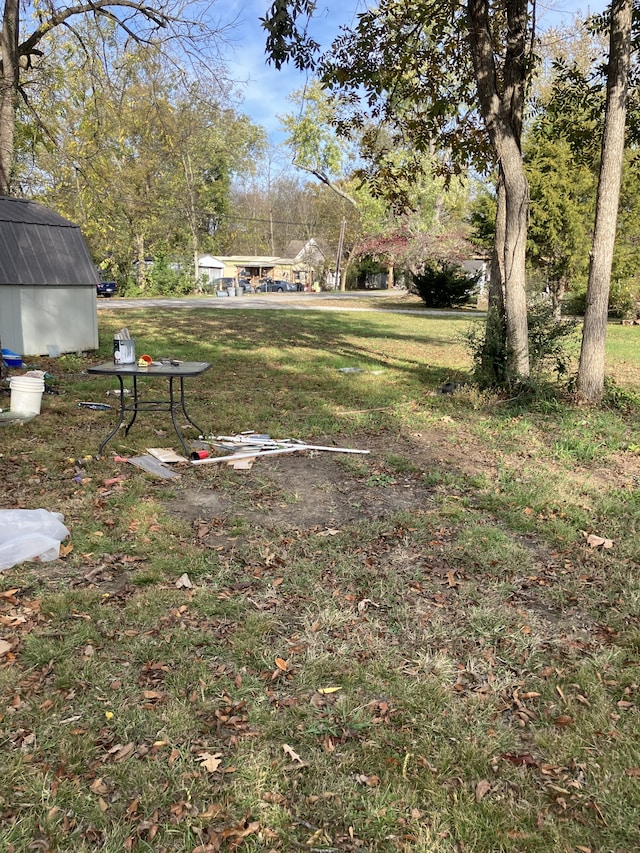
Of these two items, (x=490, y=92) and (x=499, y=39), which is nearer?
(x=490, y=92)

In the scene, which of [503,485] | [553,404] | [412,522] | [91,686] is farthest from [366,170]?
[91,686]

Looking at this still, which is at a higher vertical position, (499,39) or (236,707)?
(499,39)

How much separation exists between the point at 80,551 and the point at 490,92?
7.14m

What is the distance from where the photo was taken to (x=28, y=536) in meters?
3.75

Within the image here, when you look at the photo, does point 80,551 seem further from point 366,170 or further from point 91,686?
point 366,170

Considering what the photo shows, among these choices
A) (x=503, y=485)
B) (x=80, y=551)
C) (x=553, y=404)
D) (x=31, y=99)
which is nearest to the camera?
(x=80, y=551)

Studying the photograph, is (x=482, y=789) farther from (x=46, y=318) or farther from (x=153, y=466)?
(x=46, y=318)

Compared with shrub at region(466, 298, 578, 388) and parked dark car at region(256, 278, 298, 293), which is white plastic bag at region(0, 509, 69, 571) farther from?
parked dark car at region(256, 278, 298, 293)

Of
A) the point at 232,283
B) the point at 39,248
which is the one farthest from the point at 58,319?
the point at 232,283

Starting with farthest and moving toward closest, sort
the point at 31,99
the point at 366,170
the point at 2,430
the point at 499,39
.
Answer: the point at 31,99 → the point at 366,170 → the point at 499,39 → the point at 2,430

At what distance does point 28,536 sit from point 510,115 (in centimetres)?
734

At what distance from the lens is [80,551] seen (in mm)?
3838

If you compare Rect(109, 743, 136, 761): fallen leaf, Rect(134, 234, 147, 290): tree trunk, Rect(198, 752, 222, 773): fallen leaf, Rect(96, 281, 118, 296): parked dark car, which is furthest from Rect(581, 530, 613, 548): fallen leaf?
Rect(134, 234, 147, 290): tree trunk

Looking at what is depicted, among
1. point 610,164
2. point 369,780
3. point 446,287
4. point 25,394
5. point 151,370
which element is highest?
point 610,164
